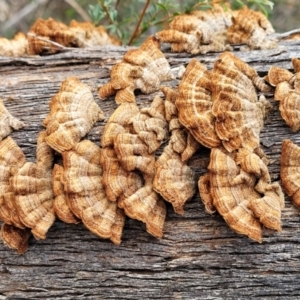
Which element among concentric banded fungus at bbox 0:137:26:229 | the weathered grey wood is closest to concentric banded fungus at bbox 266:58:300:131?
the weathered grey wood

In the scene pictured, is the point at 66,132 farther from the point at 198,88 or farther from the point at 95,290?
the point at 95,290

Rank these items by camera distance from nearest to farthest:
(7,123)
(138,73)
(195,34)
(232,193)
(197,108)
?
(232,193), (197,108), (138,73), (7,123), (195,34)

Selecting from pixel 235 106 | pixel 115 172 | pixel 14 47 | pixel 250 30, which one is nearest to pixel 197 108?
pixel 235 106

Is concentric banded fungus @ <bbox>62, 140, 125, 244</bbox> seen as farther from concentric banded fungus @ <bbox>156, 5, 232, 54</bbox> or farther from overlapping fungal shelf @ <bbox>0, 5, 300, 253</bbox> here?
concentric banded fungus @ <bbox>156, 5, 232, 54</bbox>

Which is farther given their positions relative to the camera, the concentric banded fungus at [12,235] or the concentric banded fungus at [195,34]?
the concentric banded fungus at [195,34]

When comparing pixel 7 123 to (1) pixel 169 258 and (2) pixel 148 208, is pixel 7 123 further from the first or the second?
(1) pixel 169 258

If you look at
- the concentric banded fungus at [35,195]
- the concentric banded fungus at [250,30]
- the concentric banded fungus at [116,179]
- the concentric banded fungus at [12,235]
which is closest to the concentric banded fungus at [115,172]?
the concentric banded fungus at [116,179]

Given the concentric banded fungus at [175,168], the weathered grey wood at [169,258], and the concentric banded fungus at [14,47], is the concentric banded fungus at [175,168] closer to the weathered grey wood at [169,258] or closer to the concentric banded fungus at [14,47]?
the weathered grey wood at [169,258]

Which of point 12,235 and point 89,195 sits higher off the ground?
point 89,195
